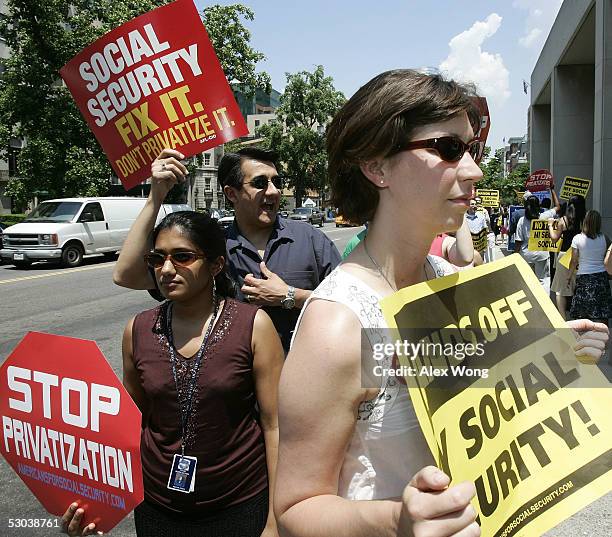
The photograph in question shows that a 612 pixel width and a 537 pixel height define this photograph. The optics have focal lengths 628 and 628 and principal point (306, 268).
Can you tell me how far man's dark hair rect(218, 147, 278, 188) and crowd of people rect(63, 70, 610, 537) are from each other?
20mm

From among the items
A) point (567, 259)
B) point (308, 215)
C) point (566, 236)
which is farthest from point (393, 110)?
point (308, 215)

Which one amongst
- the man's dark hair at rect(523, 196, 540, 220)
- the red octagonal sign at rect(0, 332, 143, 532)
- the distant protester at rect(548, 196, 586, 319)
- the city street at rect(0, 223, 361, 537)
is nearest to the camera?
the red octagonal sign at rect(0, 332, 143, 532)

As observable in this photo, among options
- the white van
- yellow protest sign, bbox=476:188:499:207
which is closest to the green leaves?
the white van

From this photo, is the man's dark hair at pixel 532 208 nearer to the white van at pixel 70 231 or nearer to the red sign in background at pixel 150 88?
the white van at pixel 70 231

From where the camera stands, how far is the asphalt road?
3.54 metres

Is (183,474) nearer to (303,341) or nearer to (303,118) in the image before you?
(303,341)

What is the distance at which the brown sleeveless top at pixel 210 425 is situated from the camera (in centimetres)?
210

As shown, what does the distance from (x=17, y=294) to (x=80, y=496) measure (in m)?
11.5

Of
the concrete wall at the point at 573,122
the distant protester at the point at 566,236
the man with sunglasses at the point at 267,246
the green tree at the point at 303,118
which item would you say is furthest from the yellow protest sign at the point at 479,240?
the green tree at the point at 303,118

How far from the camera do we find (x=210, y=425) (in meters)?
2.11

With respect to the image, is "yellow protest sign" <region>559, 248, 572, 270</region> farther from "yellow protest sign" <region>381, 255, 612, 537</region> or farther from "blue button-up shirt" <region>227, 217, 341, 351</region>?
"yellow protest sign" <region>381, 255, 612, 537</region>

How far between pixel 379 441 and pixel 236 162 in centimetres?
217

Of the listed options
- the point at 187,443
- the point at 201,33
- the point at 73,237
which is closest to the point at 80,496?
the point at 187,443

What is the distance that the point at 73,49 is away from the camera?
2356cm
